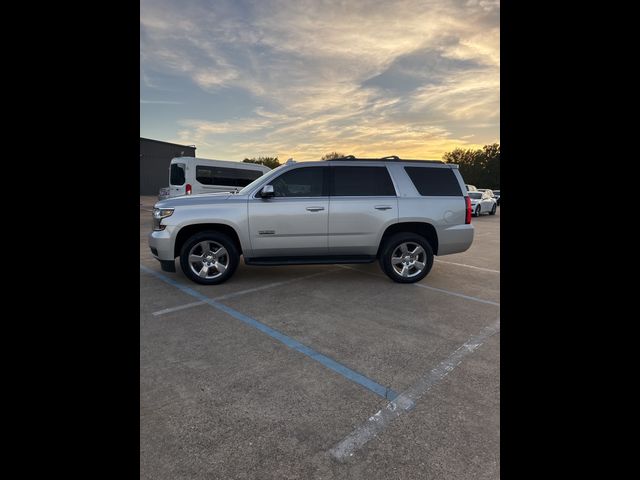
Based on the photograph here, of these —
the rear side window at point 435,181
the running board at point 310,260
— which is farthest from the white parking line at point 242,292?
the rear side window at point 435,181

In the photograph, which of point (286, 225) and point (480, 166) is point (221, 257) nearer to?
point (286, 225)

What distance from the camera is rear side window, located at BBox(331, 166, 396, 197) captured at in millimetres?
5539

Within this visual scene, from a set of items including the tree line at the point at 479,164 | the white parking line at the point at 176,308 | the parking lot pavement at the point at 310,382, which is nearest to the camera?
the parking lot pavement at the point at 310,382

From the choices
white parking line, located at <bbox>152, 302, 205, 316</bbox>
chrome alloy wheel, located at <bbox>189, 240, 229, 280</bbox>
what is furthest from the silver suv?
white parking line, located at <bbox>152, 302, 205, 316</bbox>

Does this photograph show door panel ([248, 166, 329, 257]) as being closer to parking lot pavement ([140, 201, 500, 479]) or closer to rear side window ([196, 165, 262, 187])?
parking lot pavement ([140, 201, 500, 479])

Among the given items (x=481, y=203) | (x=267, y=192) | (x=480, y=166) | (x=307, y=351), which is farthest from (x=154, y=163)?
(x=480, y=166)

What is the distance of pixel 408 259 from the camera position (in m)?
5.62

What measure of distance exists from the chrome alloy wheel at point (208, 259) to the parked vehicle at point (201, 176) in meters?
10.5

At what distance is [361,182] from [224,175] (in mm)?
13353

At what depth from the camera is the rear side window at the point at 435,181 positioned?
568 cm

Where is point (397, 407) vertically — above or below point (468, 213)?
below

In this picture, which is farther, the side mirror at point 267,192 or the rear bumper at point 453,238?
the rear bumper at point 453,238

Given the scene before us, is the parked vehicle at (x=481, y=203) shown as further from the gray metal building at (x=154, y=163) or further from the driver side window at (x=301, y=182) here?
the gray metal building at (x=154, y=163)
